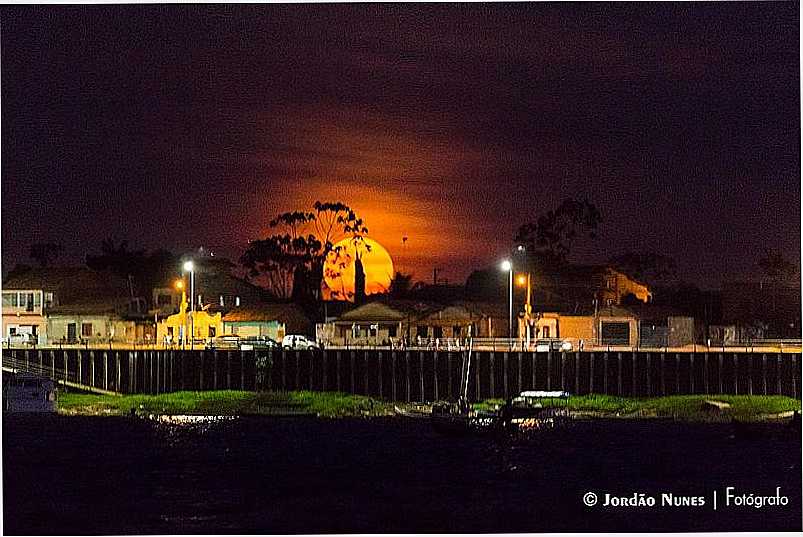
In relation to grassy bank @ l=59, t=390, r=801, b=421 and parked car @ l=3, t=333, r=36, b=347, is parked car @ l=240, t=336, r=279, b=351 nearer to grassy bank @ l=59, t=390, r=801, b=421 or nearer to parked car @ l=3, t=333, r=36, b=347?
grassy bank @ l=59, t=390, r=801, b=421

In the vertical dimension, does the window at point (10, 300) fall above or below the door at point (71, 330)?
above

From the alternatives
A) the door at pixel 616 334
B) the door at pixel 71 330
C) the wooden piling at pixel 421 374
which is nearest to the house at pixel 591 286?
the door at pixel 616 334

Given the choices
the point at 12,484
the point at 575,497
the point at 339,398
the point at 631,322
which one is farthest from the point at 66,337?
the point at 575,497

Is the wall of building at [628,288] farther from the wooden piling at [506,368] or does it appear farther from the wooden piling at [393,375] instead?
the wooden piling at [393,375]

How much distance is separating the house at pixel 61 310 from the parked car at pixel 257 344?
19.0ft

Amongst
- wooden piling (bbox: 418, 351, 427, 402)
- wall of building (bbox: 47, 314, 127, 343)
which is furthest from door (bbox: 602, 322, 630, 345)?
wall of building (bbox: 47, 314, 127, 343)

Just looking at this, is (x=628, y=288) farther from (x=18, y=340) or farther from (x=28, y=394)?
(x=28, y=394)

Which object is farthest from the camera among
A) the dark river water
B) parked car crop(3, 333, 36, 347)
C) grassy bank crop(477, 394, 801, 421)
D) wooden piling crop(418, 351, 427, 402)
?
parked car crop(3, 333, 36, 347)

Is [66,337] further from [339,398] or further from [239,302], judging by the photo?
[339,398]

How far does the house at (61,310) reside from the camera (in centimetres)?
5503

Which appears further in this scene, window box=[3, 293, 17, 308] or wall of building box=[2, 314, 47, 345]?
window box=[3, 293, 17, 308]

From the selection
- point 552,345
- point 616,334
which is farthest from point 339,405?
point 616,334

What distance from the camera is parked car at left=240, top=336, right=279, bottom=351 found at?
4741 centimetres

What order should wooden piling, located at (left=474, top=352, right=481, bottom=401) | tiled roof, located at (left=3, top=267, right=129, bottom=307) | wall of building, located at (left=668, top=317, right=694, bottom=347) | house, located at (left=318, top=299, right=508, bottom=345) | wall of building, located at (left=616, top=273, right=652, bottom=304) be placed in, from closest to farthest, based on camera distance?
wooden piling, located at (left=474, top=352, right=481, bottom=401) < wall of building, located at (left=668, top=317, right=694, bottom=347) < house, located at (left=318, top=299, right=508, bottom=345) < wall of building, located at (left=616, top=273, right=652, bottom=304) < tiled roof, located at (left=3, top=267, right=129, bottom=307)
